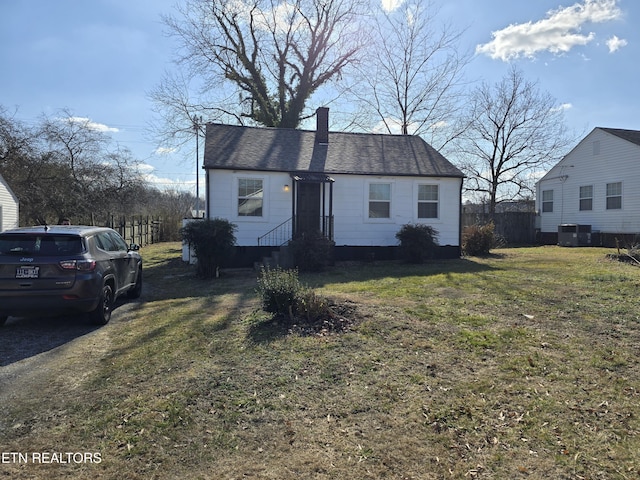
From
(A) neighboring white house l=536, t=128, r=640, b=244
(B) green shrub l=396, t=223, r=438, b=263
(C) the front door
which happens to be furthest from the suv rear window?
(A) neighboring white house l=536, t=128, r=640, b=244

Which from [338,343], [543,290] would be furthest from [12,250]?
[543,290]

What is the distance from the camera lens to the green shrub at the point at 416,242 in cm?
1313

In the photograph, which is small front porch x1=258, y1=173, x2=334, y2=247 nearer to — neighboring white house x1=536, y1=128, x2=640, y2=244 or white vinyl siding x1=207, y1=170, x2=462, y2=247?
white vinyl siding x1=207, y1=170, x2=462, y2=247

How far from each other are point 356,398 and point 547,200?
78.3 ft

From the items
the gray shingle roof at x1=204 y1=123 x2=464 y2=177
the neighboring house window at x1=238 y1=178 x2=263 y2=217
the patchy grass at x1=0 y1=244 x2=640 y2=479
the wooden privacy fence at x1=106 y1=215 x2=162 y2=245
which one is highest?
the gray shingle roof at x1=204 y1=123 x2=464 y2=177

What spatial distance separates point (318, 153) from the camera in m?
14.8

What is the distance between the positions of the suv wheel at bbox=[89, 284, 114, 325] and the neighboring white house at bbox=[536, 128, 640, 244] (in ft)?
68.3

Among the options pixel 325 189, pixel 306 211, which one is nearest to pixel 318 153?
pixel 325 189

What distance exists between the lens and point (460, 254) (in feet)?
49.4

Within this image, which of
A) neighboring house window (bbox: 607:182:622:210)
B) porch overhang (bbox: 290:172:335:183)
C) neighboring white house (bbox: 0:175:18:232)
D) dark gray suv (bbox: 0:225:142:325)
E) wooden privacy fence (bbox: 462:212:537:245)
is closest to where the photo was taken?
dark gray suv (bbox: 0:225:142:325)

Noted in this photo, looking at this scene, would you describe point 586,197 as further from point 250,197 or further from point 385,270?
point 250,197

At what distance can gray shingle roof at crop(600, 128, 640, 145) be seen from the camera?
61.7 ft

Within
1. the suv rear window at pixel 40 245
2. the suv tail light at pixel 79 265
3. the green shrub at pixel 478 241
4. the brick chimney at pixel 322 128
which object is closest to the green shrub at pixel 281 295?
the suv tail light at pixel 79 265

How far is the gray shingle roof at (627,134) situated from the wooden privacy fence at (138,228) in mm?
23720
